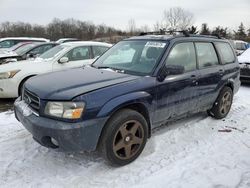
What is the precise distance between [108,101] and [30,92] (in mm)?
1086

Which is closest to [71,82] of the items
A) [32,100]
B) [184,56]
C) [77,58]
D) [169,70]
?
[32,100]

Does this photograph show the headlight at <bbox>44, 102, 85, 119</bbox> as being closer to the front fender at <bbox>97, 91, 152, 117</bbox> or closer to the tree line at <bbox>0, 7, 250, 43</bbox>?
the front fender at <bbox>97, 91, 152, 117</bbox>

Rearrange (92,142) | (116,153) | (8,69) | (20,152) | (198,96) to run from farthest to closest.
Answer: (8,69)
(198,96)
(20,152)
(116,153)
(92,142)

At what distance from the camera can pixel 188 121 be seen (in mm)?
5527

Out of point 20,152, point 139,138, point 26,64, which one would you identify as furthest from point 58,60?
point 139,138

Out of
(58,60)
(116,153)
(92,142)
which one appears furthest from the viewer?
(58,60)

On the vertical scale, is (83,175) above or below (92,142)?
below

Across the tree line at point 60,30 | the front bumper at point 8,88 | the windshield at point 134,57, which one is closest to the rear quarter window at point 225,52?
the windshield at point 134,57

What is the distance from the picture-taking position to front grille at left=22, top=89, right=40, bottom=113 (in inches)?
142

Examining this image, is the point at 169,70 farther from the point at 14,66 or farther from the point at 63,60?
the point at 14,66

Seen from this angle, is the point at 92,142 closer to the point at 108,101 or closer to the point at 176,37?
the point at 108,101

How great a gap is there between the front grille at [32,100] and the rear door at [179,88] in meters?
1.64

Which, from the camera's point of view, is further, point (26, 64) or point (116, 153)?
point (26, 64)

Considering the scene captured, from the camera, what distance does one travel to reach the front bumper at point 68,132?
3297 mm
